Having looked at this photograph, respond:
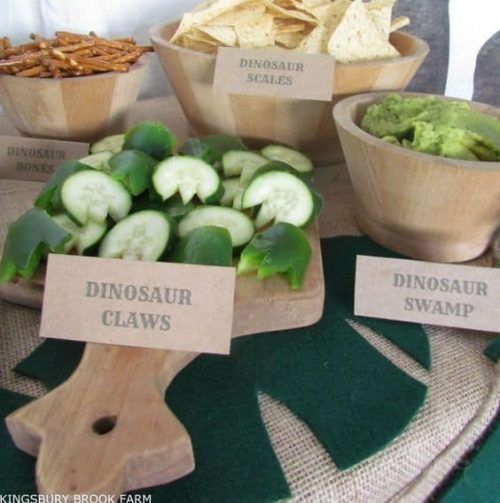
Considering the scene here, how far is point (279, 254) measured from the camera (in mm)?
494

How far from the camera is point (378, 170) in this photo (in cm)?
57

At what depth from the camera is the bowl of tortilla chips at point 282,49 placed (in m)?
0.70

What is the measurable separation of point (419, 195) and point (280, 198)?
0.46 feet

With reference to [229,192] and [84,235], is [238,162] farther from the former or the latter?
[84,235]

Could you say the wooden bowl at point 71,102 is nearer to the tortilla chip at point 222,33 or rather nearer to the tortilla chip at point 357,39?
the tortilla chip at point 222,33

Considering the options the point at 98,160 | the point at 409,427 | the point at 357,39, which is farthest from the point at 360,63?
the point at 409,427

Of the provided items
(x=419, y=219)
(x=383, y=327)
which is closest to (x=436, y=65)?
(x=419, y=219)

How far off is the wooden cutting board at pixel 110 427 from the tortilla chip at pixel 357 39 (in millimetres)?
374

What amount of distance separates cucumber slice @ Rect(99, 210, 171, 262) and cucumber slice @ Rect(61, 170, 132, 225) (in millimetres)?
32

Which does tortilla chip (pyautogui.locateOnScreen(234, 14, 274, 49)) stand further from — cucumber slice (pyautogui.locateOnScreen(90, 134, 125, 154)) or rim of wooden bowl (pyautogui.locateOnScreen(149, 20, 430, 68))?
cucumber slice (pyautogui.locateOnScreen(90, 134, 125, 154))

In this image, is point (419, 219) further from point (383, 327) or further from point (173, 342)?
point (173, 342)

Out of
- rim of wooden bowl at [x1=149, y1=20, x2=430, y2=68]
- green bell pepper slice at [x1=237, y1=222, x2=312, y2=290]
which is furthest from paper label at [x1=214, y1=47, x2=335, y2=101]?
green bell pepper slice at [x1=237, y1=222, x2=312, y2=290]

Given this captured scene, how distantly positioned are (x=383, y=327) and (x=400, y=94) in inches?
12.2

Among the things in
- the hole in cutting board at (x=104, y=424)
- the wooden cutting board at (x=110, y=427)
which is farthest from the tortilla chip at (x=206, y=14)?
the hole in cutting board at (x=104, y=424)
